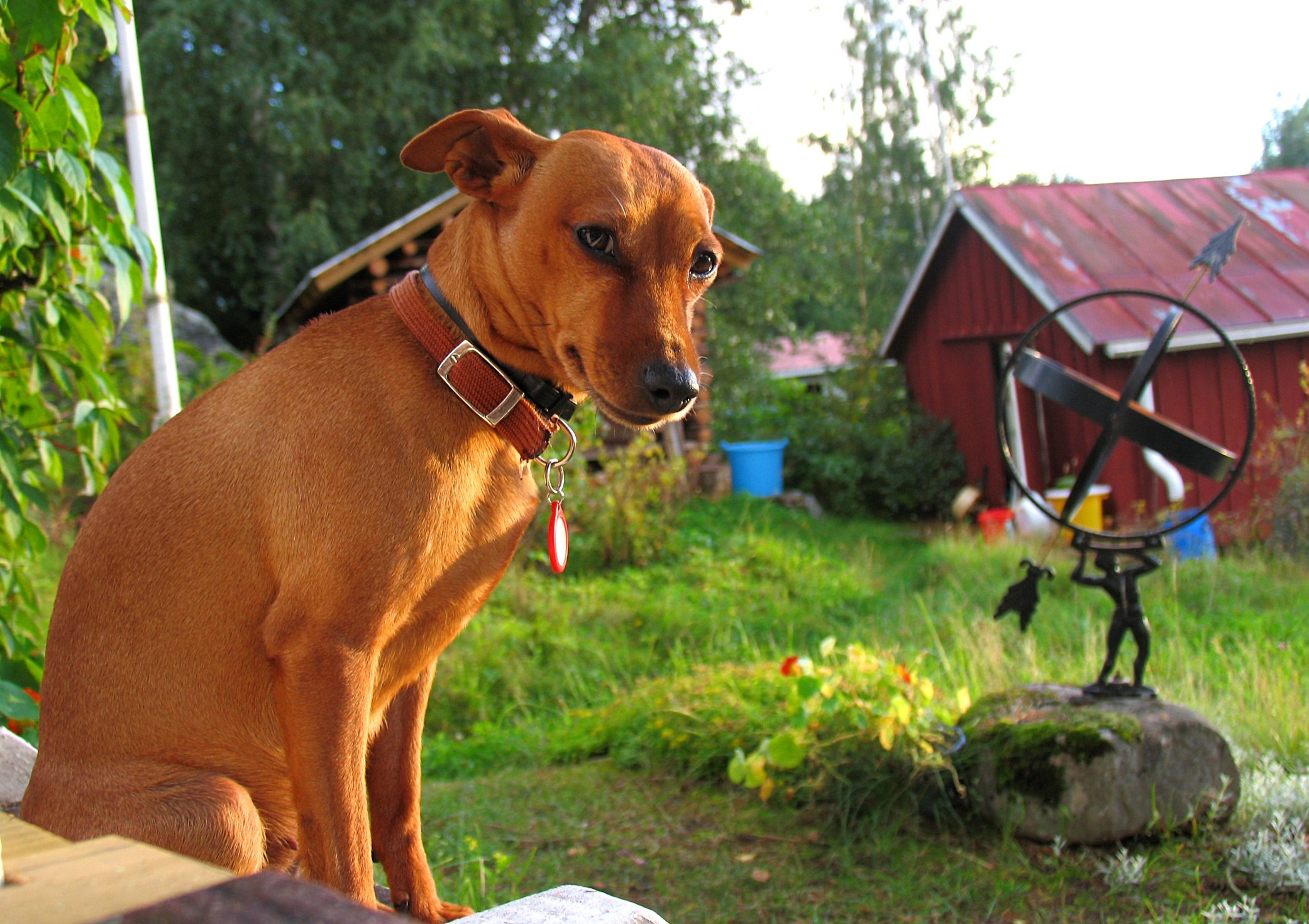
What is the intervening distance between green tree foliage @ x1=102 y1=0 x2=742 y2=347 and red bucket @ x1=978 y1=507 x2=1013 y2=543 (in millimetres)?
9710

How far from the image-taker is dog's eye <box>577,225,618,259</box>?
170cm

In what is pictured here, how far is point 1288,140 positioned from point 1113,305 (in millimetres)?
46043

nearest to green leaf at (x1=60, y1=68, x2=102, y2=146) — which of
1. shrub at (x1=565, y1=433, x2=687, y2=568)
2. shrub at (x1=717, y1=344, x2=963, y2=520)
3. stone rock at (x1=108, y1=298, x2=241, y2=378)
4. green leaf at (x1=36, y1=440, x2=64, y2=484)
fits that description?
green leaf at (x1=36, y1=440, x2=64, y2=484)

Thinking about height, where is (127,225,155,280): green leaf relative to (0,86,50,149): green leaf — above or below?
below

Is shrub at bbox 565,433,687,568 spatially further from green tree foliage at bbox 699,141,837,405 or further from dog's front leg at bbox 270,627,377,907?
green tree foliage at bbox 699,141,837,405

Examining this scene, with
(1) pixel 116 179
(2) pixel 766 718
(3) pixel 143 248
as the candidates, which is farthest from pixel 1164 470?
(1) pixel 116 179

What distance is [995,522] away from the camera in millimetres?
10938

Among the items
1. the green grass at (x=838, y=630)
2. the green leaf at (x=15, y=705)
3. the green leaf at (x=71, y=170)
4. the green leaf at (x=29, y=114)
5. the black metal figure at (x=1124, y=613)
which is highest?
the green leaf at (x=29, y=114)

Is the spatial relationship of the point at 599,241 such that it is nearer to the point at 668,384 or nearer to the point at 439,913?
the point at 668,384

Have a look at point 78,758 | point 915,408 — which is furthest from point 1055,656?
point 915,408

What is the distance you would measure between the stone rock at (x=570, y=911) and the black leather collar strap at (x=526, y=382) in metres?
0.91

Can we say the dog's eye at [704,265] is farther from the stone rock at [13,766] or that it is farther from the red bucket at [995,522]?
the red bucket at [995,522]

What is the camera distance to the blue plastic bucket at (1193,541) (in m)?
8.40

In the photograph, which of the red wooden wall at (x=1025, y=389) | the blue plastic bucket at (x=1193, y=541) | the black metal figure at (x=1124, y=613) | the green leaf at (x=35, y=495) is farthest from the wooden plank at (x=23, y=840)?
the red wooden wall at (x=1025, y=389)
